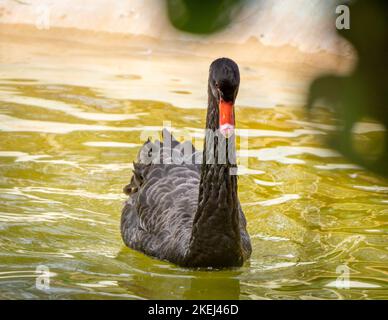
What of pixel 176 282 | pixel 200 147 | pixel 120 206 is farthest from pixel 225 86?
pixel 200 147

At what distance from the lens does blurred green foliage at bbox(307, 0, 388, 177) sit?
63 cm

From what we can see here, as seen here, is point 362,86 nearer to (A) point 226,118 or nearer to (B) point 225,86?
(A) point 226,118

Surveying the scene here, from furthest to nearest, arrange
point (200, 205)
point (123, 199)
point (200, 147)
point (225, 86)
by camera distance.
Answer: point (200, 147) < point (123, 199) < point (200, 205) < point (225, 86)

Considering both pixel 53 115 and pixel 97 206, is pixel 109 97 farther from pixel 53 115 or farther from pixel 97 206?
pixel 97 206

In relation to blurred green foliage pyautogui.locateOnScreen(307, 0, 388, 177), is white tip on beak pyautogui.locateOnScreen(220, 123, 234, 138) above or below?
above

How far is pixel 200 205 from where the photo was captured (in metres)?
4.15

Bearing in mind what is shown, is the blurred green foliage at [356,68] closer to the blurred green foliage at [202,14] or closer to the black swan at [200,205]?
the blurred green foliage at [202,14]

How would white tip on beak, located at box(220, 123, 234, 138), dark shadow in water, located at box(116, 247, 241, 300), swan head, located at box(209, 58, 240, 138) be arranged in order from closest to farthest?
white tip on beak, located at box(220, 123, 234, 138)
swan head, located at box(209, 58, 240, 138)
dark shadow in water, located at box(116, 247, 241, 300)

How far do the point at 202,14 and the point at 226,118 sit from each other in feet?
9.74

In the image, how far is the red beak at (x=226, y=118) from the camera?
3.56 metres

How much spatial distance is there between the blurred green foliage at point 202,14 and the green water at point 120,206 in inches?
97.1

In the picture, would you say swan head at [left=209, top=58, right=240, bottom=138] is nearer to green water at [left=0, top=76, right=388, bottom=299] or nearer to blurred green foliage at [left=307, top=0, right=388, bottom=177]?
green water at [left=0, top=76, right=388, bottom=299]

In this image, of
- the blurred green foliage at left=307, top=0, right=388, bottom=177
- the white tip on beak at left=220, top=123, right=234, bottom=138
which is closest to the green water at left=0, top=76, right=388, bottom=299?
the white tip on beak at left=220, top=123, right=234, bottom=138

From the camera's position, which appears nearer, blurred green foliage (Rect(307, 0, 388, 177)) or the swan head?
blurred green foliage (Rect(307, 0, 388, 177))
